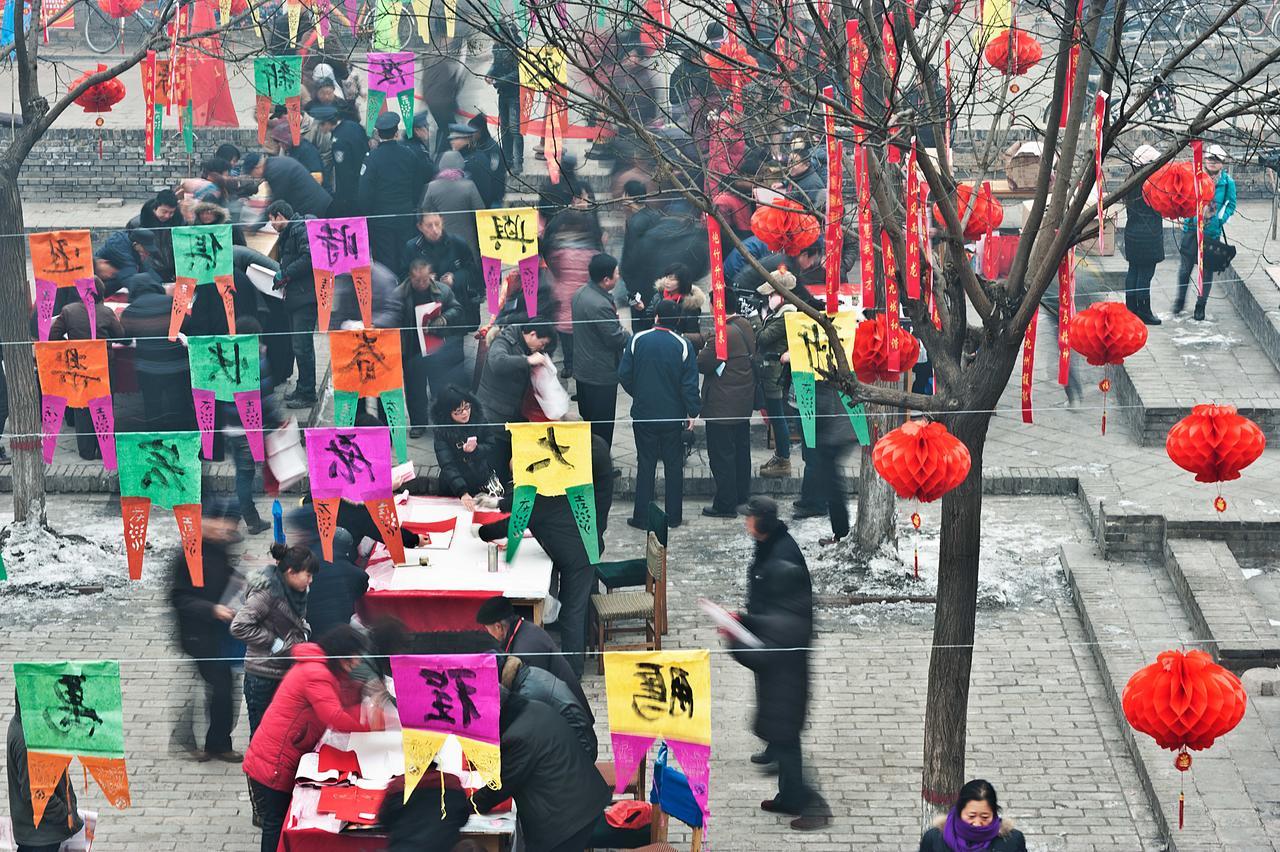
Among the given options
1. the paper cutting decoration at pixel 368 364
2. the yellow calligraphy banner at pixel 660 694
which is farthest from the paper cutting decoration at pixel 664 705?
the paper cutting decoration at pixel 368 364

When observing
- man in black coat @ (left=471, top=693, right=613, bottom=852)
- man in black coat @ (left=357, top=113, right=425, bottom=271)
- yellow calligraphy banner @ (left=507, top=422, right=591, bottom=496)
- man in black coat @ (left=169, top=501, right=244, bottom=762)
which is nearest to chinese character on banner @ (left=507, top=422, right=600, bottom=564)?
yellow calligraphy banner @ (left=507, top=422, right=591, bottom=496)

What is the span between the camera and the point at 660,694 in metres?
9.53

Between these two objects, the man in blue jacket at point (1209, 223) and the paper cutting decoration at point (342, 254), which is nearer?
the paper cutting decoration at point (342, 254)

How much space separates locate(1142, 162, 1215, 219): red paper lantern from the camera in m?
12.7

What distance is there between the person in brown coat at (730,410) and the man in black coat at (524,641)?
4555 mm

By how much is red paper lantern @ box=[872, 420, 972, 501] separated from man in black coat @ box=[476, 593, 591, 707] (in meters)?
2.02

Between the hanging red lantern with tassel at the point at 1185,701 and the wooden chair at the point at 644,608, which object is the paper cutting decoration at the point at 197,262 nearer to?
the wooden chair at the point at 644,608

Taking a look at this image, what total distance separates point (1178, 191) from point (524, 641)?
560 cm

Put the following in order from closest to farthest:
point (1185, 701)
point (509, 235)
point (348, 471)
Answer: point (1185, 701)
point (348, 471)
point (509, 235)

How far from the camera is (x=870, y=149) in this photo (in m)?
9.86

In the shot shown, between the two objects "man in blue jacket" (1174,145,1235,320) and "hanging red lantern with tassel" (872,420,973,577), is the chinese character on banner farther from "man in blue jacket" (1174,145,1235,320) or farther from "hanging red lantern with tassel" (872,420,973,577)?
"man in blue jacket" (1174,145,1235,320)

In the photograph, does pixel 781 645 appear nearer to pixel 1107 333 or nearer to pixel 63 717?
pixel 1107 333

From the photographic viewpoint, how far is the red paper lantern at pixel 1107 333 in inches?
448

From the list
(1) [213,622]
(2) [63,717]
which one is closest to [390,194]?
(1) [213,622]
